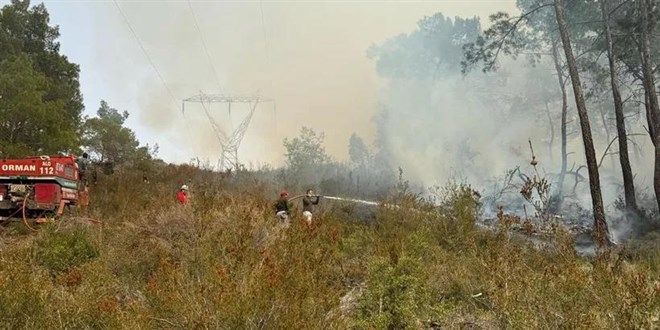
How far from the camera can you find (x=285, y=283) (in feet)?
14.0

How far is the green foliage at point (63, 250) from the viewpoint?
7.29 metres

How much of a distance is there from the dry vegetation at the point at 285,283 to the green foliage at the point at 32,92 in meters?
12.7

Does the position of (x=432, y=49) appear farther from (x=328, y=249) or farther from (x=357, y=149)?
(x=328, y=249)

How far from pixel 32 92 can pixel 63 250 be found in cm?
1411

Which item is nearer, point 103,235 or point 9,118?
point 103,235

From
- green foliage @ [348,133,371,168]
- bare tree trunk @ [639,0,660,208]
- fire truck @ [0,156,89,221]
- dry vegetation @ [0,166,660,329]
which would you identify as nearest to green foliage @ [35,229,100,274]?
dry vegetation @ [0,166,660,329]

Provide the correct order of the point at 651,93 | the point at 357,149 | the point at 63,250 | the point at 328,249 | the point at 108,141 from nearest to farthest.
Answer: the point at 328,249
the point at 63,250
the point at 651,93
the point at 108,141
the point at 357,149

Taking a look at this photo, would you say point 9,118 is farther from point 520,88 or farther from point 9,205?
point 520,88

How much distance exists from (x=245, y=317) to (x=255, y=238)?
11.7 feet

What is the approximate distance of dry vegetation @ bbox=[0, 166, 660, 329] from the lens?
3977 mm

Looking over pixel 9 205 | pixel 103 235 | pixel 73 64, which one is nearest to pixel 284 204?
pixel 103 235

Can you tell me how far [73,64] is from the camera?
88.2 feet

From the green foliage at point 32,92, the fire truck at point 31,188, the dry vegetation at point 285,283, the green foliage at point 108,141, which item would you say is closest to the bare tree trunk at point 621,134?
the dry vegetation at point 285,283

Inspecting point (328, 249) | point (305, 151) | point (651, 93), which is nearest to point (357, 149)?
point (305, 151)
